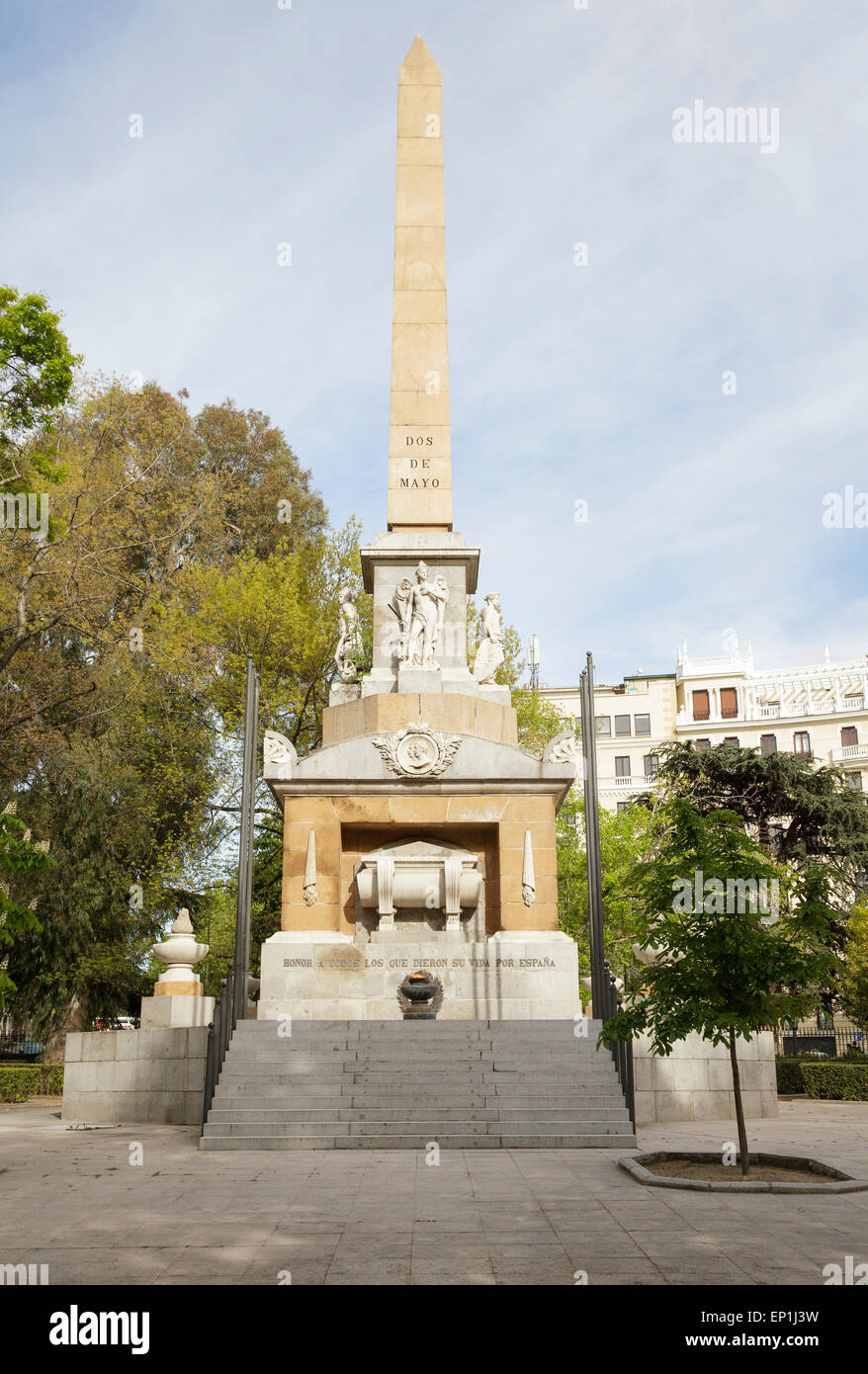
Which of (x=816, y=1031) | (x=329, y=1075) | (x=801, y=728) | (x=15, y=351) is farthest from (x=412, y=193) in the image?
(x=801, y=728)

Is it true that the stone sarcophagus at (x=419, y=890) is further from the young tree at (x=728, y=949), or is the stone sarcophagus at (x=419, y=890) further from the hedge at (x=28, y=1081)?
the hedge at (x=28, y=1081)

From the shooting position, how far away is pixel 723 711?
66.8m

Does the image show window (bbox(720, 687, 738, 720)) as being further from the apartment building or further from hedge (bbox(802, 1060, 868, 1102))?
hedge (bbox(802, 1060, 868, 1102))

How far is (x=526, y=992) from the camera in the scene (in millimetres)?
19062

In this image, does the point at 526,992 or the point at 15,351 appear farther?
the point at 15,351

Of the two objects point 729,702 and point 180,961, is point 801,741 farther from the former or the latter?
point 180,961

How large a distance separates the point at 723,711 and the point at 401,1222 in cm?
6031

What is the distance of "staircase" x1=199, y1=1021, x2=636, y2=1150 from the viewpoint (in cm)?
1437

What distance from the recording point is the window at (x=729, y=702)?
66.6 meters

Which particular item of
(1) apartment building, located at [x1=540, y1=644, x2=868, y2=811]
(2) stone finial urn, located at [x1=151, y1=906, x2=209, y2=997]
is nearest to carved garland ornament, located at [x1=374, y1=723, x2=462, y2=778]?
(2) stone finial urn, located at [x1=151, y1=906, x2=209, y2=997]

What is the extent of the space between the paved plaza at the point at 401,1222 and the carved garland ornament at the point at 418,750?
744cm
